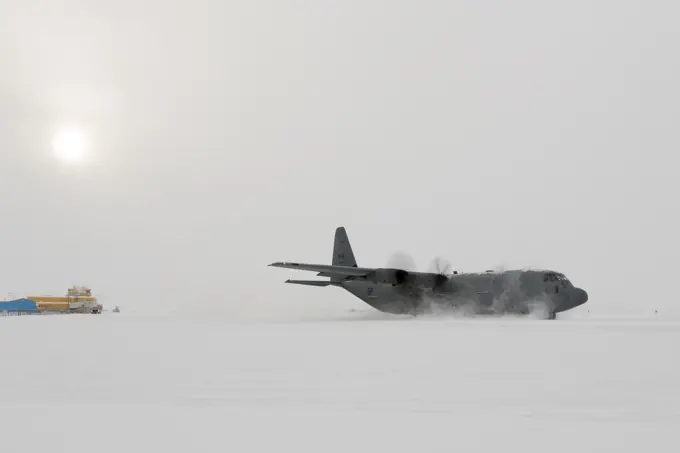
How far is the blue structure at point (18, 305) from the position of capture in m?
66.9

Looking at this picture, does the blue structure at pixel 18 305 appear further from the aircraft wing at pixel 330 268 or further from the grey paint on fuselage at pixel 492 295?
the grey paint on fuselage at pixel 492 295

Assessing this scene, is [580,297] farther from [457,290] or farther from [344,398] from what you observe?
[344,398]

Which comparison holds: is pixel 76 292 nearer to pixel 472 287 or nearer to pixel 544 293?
pixel 472 287

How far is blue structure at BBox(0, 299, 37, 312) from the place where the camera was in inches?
2633

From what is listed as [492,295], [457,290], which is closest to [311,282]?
[457,290]

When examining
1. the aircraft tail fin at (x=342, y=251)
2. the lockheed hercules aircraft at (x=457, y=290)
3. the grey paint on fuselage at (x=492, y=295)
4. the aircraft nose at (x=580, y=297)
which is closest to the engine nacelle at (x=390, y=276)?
the lockheed hercules aircraft at (x=457, y=290)

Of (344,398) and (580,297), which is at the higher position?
(580,297)

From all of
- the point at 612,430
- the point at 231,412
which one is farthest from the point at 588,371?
the point at 231,412

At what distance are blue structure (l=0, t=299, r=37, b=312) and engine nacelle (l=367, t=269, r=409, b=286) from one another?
143 feet

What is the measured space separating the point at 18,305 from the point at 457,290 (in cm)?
5092

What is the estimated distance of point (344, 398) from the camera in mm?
10781

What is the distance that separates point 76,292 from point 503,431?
68574 mm

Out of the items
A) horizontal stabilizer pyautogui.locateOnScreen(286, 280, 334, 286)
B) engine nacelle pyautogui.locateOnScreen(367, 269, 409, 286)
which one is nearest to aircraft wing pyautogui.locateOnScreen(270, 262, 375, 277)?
engine nacelle pyautogui.locateOnScreen(367, 269, 409, 286)

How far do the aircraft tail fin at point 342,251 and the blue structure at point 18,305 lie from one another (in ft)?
120
